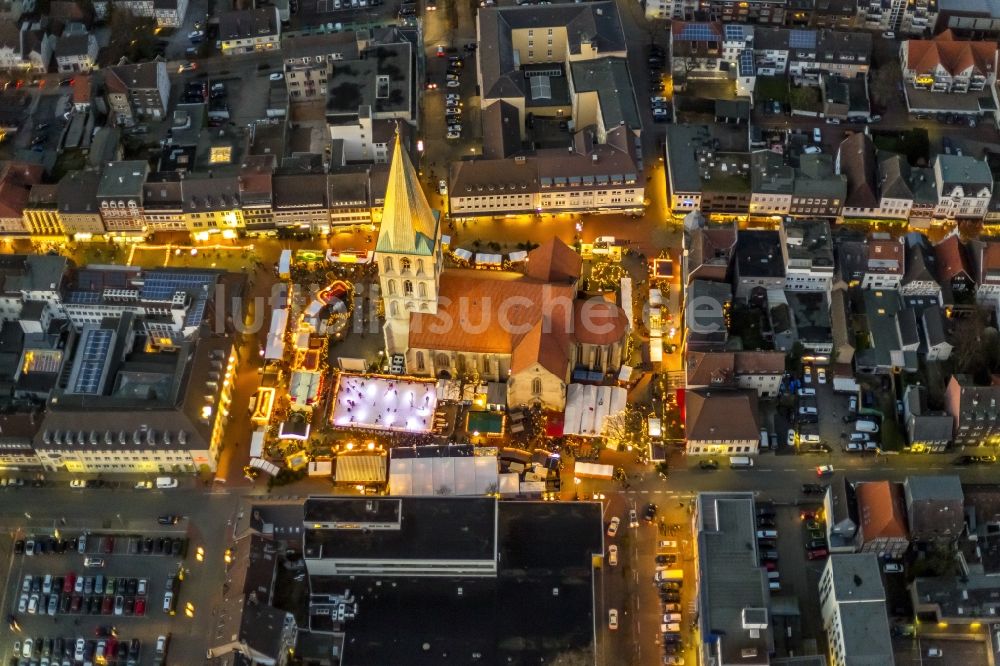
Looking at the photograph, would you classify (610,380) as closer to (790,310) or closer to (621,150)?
(790,310)

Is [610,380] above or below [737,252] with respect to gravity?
below

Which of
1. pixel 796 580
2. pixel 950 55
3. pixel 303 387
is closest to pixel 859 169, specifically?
pixel 950 55

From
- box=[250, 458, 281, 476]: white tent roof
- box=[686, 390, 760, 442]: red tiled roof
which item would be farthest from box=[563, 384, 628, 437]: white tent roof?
box=[250, 458, 281, 476]: white tent roof

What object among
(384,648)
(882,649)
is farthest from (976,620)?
(384,648)

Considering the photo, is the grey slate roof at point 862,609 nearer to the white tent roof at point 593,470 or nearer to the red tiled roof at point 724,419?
the red tiled roof at point 724,419

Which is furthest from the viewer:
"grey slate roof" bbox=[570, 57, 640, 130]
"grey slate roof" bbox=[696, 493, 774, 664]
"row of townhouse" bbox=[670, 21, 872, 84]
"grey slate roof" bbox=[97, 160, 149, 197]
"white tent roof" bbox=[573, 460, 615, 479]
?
"row of townhouse" bbox=[670, 21, 872, 84]

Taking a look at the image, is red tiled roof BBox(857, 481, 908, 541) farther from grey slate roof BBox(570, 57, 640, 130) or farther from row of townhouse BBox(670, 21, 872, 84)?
row of townhouse BBox(670, 21, 872, 84)
